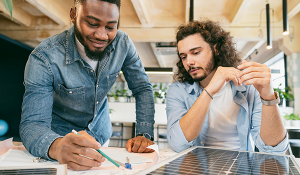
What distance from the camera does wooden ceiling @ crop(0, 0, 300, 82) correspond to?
188 inches

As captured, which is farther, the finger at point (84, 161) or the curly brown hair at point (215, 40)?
the curly brown hair at point (215, 40)

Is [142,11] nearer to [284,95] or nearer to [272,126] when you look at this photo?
[284,95]

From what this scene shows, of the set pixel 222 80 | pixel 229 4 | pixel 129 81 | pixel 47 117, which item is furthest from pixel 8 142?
pixel 229 4

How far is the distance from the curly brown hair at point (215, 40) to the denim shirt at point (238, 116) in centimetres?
16

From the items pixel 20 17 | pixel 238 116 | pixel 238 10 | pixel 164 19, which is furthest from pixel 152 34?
pixel 238 116

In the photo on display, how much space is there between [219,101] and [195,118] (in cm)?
32

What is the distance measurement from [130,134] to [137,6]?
3512mm

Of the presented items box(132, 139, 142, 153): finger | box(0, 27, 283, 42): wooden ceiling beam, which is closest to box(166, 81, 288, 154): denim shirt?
box(132, 139, 142, 153): finger

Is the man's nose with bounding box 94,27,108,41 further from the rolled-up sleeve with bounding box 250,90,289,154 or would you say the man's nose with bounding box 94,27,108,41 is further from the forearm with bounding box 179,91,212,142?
the rolled-up sleeve with bounding box 250,90,289,154

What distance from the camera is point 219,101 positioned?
1320mm

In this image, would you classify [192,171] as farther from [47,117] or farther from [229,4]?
[229,4]

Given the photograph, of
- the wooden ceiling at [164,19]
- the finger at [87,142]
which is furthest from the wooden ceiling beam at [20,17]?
the finger at [87,142]

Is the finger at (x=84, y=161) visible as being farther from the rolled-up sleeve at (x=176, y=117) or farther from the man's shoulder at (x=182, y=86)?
the man's shoulder at (x=182, y=86)

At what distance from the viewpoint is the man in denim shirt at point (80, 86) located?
2.47 ft
